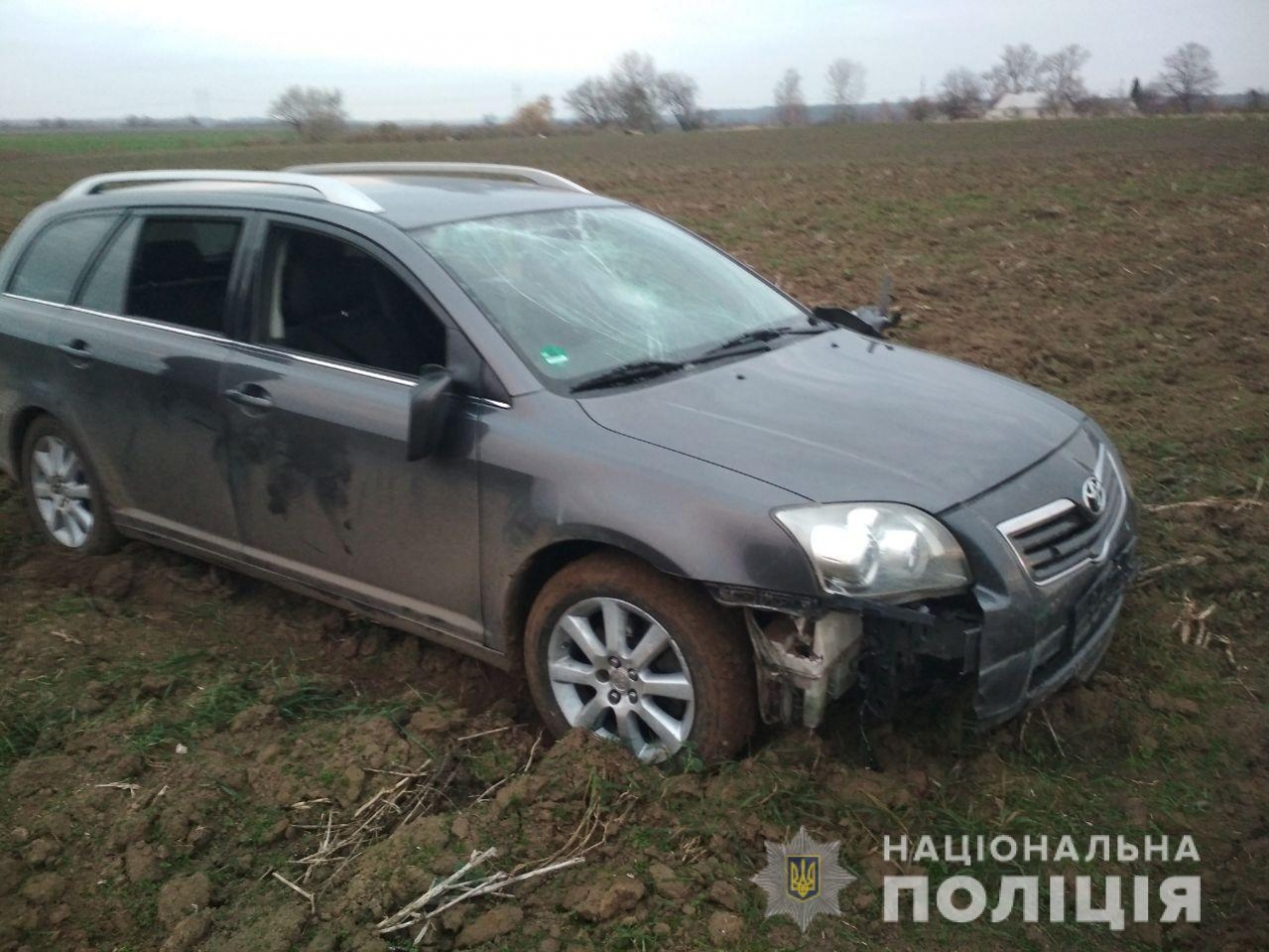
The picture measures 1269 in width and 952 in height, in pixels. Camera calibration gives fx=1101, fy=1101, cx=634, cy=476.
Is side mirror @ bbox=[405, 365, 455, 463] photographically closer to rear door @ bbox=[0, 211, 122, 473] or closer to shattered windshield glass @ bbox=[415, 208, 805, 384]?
shattered windshield glass @ bbox=[415, 208, 805, 384]

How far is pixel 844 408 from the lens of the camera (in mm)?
3508

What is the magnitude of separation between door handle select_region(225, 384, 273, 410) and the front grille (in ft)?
8.43

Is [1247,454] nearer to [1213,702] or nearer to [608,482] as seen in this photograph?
[1213,702]

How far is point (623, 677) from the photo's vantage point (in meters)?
3.31

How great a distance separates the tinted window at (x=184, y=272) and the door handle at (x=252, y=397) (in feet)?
1.07

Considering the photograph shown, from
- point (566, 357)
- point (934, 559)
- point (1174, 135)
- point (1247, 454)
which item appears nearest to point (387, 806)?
point (566, 357)

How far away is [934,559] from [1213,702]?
1.46 m

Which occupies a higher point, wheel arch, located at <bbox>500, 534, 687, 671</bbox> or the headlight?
the headlight

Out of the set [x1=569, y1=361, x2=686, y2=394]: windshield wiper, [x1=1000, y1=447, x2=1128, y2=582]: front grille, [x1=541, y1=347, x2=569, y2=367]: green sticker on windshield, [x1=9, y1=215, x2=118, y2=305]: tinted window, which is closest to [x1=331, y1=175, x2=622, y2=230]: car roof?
[x1=541, y1=347, x2=569, y2=367]: green sticker on windshield

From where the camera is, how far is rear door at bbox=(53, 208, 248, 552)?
14.0 ft

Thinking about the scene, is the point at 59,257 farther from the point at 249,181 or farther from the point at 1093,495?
the point at 1093,495

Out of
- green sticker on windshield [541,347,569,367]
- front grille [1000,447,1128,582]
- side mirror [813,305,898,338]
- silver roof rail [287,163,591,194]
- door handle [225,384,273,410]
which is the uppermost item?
silver roof rail [287,163,591,194]

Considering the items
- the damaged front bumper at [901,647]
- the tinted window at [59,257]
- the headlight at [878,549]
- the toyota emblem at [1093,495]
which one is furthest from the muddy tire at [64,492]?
the toyota emblem at [1093,495]

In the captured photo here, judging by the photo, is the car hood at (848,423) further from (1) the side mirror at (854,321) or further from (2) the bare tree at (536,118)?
(2) the bare tree at (536,118)
